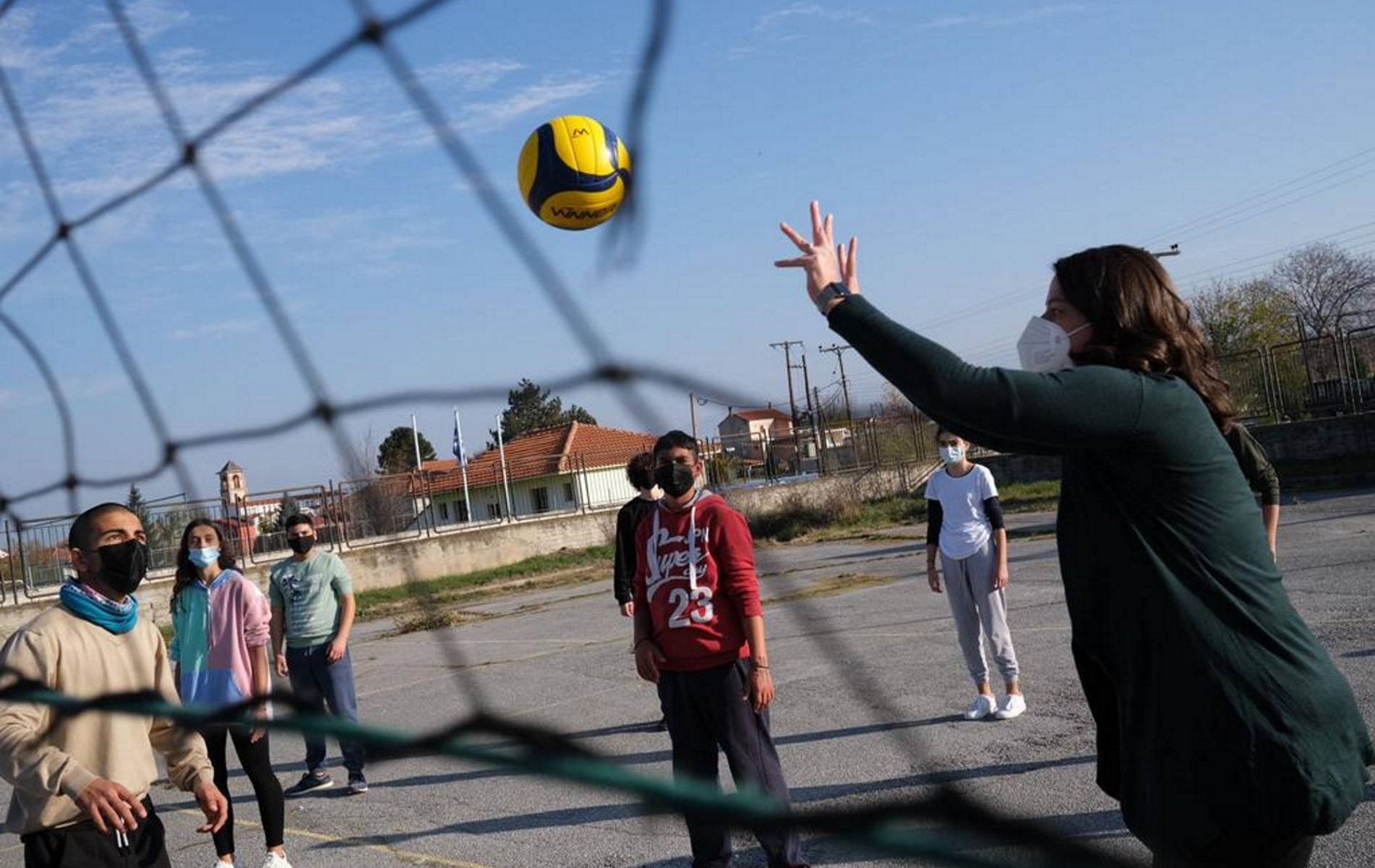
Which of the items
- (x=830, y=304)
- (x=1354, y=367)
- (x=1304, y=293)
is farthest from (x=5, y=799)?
(x=1304, y=293)

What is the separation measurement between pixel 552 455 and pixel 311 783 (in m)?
2.22

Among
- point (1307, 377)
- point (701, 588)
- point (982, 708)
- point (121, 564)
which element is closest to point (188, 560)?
point (121, 564)

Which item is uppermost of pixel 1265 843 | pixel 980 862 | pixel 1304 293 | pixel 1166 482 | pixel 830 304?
pixel 1304 293

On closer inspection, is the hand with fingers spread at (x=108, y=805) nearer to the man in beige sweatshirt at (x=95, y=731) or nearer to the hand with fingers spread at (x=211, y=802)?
the man in beige sweatshirt at (x=95, y=731)

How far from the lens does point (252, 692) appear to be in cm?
527

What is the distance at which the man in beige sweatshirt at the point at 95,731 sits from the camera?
10.3 ft

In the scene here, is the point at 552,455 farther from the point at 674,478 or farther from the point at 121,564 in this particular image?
the point at 121,564

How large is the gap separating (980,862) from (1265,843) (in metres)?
0.87

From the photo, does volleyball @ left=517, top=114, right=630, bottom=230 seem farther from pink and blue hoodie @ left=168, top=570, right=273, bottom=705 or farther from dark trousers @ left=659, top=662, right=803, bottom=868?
pink and blue hoodie @ left=168, top=570, right=273, bottom=705

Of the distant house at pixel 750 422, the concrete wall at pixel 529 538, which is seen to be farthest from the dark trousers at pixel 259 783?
the concrete wall at pixel 529 538

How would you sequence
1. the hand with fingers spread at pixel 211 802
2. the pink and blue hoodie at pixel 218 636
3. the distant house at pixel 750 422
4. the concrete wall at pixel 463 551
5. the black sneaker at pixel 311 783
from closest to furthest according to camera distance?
the distant house at pixel 750 422 → the hand with fingers spread at pixel 211 802 → the pink and blue hoodie at pixel 218 636 → the black sneaker at pixel 311 783 → the concrete wall at pixel 463 551

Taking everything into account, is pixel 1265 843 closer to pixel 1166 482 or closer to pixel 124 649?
pixel 1166 482

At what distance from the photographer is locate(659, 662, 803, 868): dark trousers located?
4398mm

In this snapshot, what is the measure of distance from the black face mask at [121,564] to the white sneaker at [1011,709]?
4.37 meters
